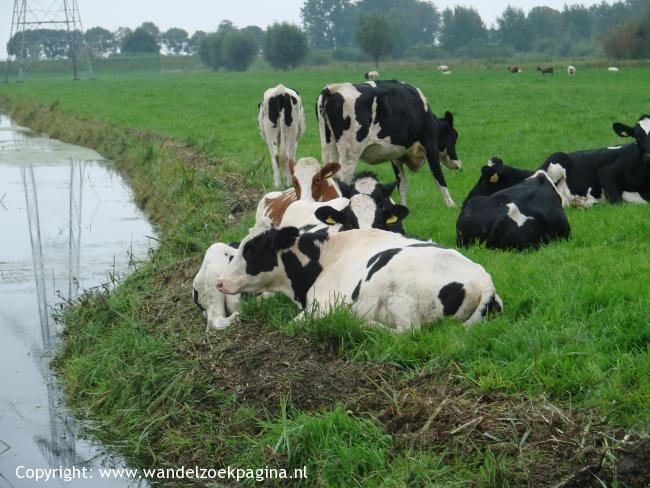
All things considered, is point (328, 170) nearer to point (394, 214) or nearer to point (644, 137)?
point (394, 214)

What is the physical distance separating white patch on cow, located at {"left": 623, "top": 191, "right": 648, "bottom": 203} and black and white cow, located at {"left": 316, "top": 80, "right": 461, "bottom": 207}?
7.18 ft

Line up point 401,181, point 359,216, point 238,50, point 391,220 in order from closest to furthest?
point 359,216, point 391,220, point 401,181, point 238,50

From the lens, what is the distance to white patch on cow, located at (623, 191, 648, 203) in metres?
12.7

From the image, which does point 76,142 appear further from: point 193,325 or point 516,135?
point 193,325

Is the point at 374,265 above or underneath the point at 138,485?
above

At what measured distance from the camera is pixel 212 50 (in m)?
136

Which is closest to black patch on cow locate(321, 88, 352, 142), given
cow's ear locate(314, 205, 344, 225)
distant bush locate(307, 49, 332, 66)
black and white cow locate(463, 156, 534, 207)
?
black and white cow locate(463, 156, 534, 207)

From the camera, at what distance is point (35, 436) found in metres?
7.57

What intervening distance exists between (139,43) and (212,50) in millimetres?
Result: 42544

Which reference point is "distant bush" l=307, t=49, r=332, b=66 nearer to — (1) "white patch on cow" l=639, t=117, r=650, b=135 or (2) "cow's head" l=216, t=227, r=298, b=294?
(1) "white patch on cow" l=639, t=117, r=650, b=135

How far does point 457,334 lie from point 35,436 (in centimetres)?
327

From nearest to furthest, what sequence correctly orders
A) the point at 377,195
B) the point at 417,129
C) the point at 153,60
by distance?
the point at 377,195, the point at 417,129, the point at 153,60

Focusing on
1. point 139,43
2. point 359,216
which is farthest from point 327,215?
point 139,43

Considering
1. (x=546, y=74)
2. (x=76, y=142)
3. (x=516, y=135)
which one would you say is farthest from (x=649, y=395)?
(x=546, y=74)
